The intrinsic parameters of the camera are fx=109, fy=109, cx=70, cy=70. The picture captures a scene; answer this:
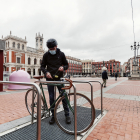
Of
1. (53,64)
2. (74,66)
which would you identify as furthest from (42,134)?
(74,66)

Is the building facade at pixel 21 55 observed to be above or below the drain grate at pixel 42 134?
above

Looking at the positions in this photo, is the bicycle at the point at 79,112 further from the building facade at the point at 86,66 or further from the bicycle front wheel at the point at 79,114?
the building facade at the point at 86,66

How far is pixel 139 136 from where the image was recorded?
2.04m

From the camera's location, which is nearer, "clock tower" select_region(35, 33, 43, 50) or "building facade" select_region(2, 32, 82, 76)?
"building facade" select_region(2, 32, 82, 76)

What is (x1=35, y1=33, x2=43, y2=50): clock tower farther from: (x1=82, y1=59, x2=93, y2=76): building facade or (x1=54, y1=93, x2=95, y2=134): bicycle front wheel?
(x1=82, y1=59, x2=93, y2=76): building facade

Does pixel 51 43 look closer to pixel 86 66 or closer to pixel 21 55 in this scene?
pixel 21 55

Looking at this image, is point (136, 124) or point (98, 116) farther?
point (98, 116)

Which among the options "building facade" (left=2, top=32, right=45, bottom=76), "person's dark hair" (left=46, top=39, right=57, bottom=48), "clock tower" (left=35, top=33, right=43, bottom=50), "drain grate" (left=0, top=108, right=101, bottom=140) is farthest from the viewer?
"clock tower" (left=35, top=33, right=43, bottom=50)

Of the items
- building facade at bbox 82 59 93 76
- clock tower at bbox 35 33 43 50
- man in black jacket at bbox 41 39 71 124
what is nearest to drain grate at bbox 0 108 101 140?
man in black jacket at bbox 41 39 71 124

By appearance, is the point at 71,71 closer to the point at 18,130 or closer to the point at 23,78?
the point at 23,78

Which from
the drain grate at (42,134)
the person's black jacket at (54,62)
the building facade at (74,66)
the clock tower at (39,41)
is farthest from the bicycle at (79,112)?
the building facade at (74,66)

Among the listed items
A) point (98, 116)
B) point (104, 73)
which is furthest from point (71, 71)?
point (98, 116)

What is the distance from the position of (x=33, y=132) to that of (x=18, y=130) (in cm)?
34

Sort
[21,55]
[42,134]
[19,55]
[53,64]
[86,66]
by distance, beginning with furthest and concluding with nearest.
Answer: [86,66] → [21,55] → [19,55] → [53,64] → [42,134]
